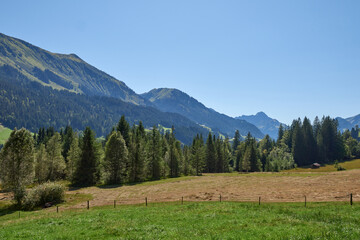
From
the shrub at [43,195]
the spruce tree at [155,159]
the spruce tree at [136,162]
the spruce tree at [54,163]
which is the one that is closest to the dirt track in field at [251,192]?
the shrub at [43,195]

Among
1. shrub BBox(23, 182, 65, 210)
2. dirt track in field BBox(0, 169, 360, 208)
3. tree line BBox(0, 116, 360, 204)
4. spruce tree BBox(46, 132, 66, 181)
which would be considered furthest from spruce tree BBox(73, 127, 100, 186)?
shrub BBox(23, 182, 65, 210)

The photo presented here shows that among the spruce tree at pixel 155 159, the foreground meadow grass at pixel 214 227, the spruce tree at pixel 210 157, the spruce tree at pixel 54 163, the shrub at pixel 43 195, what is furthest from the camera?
the spruce tree at pixel 210 157

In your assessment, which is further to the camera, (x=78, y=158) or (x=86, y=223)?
(x=78, y=158)

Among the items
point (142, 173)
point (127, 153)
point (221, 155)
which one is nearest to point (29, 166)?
point (127, 153)

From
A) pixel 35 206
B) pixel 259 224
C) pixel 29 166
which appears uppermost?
pixel 29 166

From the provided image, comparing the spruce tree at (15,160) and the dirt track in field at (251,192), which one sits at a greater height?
the spruce tree at (15,160)

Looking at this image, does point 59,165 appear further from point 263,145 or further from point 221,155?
point 263,145

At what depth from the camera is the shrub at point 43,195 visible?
1687 inches

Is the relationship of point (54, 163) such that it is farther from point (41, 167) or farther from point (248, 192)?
point (248, 192)

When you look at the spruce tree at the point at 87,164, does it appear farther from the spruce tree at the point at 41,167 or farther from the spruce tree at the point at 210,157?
the spruce tree at the point at 210,157

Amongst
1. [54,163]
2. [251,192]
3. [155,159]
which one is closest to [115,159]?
[155,159]

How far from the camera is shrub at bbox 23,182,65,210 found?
4286 centimetres

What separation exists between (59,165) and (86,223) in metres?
62.3

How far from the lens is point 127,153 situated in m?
74.8
